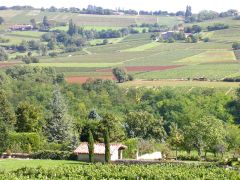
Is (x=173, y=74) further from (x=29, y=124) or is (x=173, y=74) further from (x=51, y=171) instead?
(x=51, y=171)

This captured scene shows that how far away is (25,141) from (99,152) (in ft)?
33.0

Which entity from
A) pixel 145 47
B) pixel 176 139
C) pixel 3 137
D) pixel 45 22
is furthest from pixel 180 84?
pixel 45 22

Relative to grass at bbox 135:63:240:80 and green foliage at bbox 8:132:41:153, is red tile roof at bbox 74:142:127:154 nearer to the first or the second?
green foliage at bbox 8:132:41:153

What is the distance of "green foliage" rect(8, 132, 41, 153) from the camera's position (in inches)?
2421

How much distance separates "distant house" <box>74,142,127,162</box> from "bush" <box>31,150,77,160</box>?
0.78 meters

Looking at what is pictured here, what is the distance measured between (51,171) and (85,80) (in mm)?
61620

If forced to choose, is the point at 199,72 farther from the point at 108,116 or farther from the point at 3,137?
the point at 3,137

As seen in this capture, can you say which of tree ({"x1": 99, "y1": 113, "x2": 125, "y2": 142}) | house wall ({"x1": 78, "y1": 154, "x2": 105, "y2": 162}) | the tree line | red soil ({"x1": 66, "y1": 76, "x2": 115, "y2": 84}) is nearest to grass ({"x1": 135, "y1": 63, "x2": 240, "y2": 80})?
red soil ({"x1": 66, "y1": 76, "x2": 115, "y2": 84})

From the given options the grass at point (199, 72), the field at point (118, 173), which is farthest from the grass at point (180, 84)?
the field at point (118, 173)

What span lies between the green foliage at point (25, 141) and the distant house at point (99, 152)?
21.7ft

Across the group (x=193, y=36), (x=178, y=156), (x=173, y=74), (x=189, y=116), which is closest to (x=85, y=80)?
(x=173, y=74)

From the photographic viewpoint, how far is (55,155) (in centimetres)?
5725

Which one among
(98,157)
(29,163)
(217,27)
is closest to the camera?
(29,163)

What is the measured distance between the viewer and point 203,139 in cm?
5953
